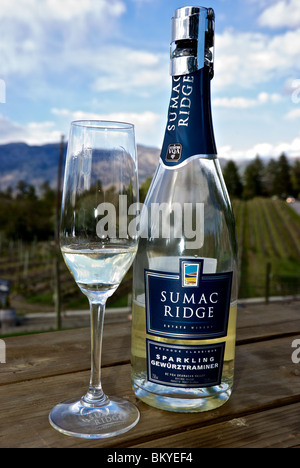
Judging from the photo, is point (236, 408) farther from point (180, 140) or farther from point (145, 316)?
point (180, 140)

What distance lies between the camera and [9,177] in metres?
37.8

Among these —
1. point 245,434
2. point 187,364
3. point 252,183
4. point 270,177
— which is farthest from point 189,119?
point 270,177

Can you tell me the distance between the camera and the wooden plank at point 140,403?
2.13 ft

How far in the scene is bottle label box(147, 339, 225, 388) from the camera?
76cm

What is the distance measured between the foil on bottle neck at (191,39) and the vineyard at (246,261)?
21609 mm

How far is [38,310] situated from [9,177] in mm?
17929

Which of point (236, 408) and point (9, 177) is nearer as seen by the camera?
point (236, 408)

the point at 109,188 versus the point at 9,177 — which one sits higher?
the point at 9,177

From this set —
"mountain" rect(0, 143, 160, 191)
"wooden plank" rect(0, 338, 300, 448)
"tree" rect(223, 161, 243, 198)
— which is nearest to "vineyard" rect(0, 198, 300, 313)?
"tree" rect(223, 161, 243, 198)

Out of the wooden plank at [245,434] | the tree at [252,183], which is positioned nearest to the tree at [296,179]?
the tree at [252,183]

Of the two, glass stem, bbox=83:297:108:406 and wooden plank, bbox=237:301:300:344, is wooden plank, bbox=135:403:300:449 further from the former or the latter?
wooden plank, bbox=237:301:300:344

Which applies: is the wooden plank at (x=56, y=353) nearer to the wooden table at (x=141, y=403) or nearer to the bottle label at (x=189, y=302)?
the wooden table at (x=141, y=403)
